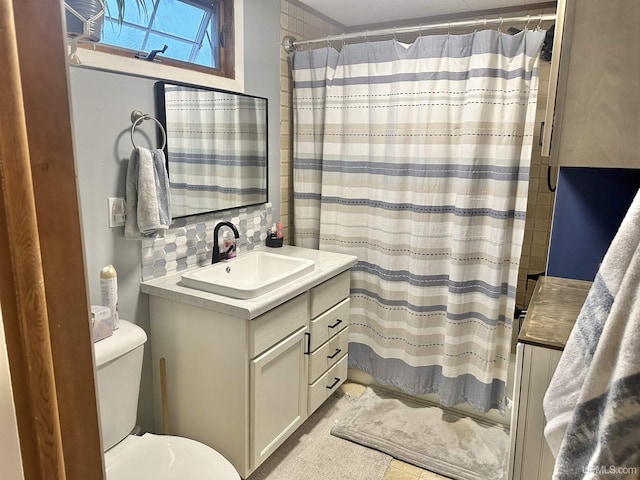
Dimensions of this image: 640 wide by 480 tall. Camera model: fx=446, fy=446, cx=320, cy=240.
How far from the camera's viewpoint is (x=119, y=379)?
1600 mm

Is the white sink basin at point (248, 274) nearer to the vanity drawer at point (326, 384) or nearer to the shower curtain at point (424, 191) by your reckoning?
the shower curtain at point (424, 191)

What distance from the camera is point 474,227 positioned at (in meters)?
2.27

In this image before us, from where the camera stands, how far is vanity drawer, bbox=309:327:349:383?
2.22 meters

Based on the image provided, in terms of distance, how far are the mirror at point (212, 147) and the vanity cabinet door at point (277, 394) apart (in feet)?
2.54

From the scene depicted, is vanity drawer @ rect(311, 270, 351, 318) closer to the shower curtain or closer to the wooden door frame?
the shower curtain

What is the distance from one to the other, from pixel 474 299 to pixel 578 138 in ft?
4.74

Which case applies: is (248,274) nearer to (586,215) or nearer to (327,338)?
(327,338)

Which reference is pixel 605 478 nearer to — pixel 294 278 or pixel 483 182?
pixel 294 278

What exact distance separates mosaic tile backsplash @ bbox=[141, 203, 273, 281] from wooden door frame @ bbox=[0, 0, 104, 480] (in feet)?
4.54

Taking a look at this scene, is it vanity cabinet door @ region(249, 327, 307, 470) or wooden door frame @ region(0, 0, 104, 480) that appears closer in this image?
wooden door frame @ region(0, 0, 104, 480)

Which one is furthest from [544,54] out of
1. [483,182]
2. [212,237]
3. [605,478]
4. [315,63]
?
[605,478]

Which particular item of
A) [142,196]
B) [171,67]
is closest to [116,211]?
[142,196]

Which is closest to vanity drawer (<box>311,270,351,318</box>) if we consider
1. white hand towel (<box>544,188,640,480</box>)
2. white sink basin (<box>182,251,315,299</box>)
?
white sink basin (<box>182,251,315,299</box>)

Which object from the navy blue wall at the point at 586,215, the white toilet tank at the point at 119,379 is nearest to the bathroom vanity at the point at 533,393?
the navy blue wall at the point at 586,215
